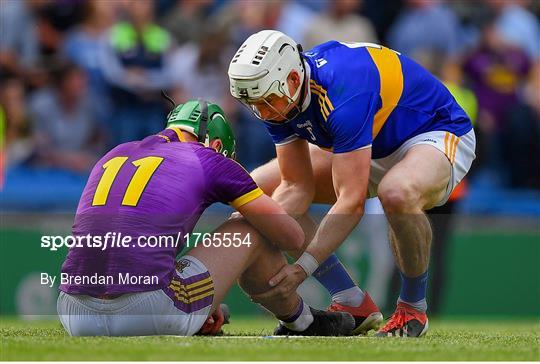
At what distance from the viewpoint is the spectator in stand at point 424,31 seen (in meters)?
15.5

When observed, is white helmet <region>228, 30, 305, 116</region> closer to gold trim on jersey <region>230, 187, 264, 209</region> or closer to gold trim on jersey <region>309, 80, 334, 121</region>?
gold trim on jersey <region>309, 80, 334, 121</region>

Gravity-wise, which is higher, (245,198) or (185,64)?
(245,198)

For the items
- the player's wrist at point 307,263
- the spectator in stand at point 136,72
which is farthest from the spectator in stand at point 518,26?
the player's wrist at point 307,263

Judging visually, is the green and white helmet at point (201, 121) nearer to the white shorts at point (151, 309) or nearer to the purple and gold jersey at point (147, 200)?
the purple and gold jersey at point (147, 200)

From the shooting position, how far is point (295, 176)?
8.76 meters

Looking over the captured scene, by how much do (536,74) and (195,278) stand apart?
403 inches

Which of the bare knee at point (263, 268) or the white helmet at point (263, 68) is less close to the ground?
the white helmet at point (263, 68)

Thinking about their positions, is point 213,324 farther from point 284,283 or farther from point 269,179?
point 269,179

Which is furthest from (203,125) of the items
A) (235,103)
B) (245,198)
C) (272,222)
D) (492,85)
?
(492,85)

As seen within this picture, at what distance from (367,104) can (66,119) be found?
752 cm

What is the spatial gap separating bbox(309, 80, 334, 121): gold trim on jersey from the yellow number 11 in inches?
51.3

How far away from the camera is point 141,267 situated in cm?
693

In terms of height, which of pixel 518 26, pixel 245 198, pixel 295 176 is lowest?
pixel 518 26

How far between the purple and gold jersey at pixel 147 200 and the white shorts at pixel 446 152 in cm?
163
